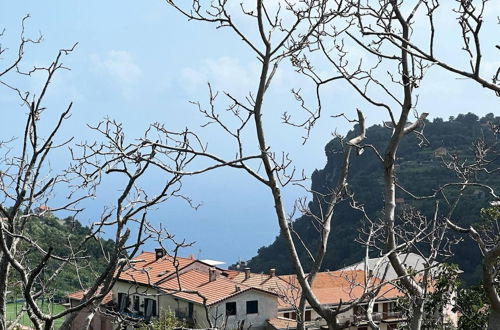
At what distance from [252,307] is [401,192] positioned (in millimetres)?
25604

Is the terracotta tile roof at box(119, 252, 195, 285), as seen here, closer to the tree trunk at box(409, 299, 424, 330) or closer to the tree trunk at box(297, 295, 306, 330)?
the tree trunk at box(297, 295, 306, 330)

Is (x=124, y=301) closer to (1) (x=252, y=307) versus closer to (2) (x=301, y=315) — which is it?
(2) (x=301, y=315)

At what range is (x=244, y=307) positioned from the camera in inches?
1037

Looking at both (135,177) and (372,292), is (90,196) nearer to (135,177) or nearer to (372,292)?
(135,177)

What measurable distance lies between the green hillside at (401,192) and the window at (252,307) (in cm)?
1548

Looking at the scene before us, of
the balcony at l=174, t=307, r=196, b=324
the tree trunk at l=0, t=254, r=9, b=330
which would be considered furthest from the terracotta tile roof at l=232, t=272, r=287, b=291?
the tree trunk at l=0, t=254, r=9, b=330

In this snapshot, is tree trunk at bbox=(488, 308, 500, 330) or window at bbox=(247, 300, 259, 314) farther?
window at bbox=(247, 300, 259, 314)

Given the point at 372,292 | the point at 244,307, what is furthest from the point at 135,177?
the point at 244,307

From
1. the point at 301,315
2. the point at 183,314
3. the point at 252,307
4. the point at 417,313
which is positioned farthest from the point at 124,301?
the point at 252,307

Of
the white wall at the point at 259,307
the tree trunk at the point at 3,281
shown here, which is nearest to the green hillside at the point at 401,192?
the white wall at the point at 259,307

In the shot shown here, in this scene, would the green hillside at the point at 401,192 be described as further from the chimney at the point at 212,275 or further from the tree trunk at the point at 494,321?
the tree trunk at the point at 494,321

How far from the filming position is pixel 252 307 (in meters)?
26.6

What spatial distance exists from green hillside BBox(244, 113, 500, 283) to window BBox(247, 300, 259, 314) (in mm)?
15477

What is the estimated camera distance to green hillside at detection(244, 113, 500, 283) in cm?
4684
